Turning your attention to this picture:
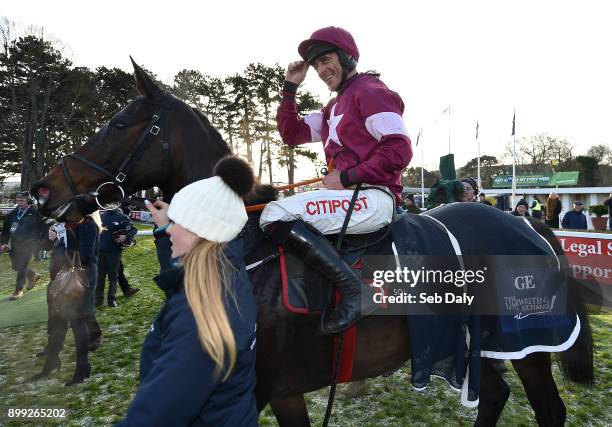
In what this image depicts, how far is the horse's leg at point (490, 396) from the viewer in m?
3.25

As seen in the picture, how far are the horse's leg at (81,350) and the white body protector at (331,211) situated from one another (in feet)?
13.6

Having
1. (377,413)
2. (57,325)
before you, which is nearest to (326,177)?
(377,413)

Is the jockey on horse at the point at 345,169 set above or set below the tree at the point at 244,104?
below

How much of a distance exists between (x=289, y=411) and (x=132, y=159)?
191cm

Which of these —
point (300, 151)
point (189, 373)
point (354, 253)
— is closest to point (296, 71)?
point (354, 253)

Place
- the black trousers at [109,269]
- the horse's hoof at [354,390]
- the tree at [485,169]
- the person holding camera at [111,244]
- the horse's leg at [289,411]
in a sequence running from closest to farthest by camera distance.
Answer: the horse's leg at [289,411], the horse's hoof at [354,390], the person holding camera at [111,244], the black trousers at [109,269], the tree at [485,169]

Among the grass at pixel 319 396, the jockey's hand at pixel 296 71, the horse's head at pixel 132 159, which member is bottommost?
the grass at pixel 319 396

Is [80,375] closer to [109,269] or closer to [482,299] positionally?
[109,269]

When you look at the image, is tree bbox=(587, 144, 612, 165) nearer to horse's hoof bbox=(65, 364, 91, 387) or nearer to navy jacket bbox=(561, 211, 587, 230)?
navy jacket bbox=(561, 211, 587, 230)

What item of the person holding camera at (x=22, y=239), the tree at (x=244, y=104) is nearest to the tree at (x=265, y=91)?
the tree at (x=244, y=104)

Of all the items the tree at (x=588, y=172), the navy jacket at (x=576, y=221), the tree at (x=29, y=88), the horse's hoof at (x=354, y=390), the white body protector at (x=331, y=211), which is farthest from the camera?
the tree at (x=588, y=172)

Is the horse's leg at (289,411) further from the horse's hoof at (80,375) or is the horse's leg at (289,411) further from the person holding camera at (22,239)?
the person holding camera at (22,239)

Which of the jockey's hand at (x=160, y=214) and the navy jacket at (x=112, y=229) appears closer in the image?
the jockey's hand at (x=160, y=214)

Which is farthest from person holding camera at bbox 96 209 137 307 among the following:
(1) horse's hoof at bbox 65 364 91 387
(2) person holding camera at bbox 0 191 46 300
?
(1) horse's hoof at bbox 65 364 91 387
